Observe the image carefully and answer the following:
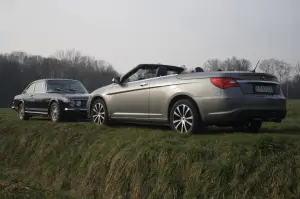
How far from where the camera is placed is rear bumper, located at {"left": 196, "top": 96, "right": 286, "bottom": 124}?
21.9 ft

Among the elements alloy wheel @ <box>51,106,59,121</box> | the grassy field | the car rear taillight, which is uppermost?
the car rear taillight

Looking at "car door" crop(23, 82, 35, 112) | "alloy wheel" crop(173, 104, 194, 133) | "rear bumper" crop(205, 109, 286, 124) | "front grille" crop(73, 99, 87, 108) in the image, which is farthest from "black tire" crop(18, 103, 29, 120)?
"rear bumper" crop(205, 109, 286, 124)

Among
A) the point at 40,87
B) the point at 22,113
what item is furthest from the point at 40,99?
the point at 22,113

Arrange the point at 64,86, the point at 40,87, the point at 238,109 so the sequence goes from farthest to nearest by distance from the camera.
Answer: the point at 40,87
the point at 64,86
the point at 238,109

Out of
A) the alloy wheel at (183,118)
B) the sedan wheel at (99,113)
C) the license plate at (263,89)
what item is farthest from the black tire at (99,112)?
the license plate at (263,89)

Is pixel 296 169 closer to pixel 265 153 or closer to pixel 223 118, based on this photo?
pixel 265 153

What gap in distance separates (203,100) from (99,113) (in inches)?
146

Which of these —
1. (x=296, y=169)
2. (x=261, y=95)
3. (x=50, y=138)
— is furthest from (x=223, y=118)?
(x=50, y=138)

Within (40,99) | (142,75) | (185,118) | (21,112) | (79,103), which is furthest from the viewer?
(21,112)

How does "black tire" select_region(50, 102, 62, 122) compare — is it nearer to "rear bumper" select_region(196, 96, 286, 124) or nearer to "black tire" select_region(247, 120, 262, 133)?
"rear bumper" select_region(196, 96, 286, 124)

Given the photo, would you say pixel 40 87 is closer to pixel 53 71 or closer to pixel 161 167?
pixel 161 167

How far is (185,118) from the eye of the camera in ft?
24.2

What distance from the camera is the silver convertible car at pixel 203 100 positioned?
673cm

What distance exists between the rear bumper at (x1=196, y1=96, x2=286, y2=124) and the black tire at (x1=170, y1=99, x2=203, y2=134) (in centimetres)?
17
